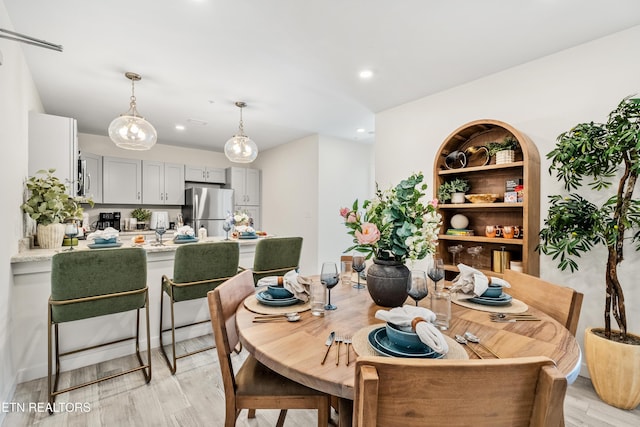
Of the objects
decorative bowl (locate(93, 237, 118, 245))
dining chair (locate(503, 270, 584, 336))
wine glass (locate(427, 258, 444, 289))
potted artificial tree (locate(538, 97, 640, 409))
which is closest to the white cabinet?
decorative bowl (locate(93, 237, 118, 245))

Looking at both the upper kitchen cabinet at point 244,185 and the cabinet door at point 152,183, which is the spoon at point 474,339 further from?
the cabinet door at point 152,183

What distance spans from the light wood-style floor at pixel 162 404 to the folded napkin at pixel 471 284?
1.13 m

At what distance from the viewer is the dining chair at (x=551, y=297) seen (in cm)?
133

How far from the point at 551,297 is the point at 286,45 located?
2409 millimetres

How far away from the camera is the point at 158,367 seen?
7.59 feet

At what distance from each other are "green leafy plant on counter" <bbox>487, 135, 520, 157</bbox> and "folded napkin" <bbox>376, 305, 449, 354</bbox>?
2201 mm

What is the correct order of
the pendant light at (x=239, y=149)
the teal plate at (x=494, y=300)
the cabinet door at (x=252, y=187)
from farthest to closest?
the cabinet door at (x=252, y=187) → the pendant light at (x=239, y=149) → the teal plate at (x=494, y=300)

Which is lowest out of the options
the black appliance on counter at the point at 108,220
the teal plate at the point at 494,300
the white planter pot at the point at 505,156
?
the teal plate at the point at 494,300

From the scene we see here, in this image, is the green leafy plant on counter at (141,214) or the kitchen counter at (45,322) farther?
the green leafy plant on counter at (141,214)

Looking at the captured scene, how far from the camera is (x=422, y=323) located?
0.85 metres

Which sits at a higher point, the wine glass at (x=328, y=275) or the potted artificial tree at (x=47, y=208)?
the potted artificial tree at (x=47, y=208)

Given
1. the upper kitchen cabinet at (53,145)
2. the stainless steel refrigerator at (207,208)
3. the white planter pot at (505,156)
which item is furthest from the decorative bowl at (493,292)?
the stainless steel refrigerator at (207,208)

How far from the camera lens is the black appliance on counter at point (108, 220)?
16.3ft

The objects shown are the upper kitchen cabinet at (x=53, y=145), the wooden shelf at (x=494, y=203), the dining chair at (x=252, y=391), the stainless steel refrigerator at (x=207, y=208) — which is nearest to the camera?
the dining chair at (x=252, y=391)
